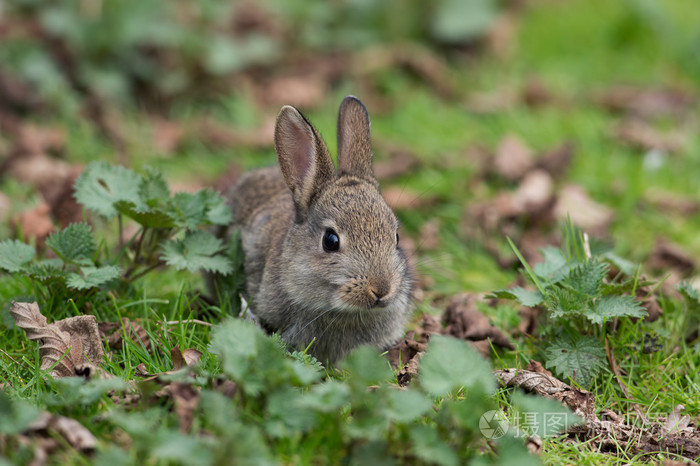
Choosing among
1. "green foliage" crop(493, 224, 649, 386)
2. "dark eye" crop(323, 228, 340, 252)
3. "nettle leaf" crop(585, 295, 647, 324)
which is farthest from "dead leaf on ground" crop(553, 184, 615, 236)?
"dark eye" crop(323, 228, 340, 252)

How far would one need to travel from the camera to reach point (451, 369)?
316 cm

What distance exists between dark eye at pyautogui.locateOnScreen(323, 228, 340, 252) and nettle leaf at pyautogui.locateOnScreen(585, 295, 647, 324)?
136 cm

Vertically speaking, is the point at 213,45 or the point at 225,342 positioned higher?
the point at 213,45

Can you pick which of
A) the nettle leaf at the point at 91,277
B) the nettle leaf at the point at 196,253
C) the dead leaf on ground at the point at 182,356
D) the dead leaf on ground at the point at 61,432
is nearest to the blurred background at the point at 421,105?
the nettle leaf at the point at 91,277

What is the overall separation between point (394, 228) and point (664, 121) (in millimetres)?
4842

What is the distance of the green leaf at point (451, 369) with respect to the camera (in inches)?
123

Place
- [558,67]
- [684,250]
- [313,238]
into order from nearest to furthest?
[313,238] → [684,250] → [558,67]

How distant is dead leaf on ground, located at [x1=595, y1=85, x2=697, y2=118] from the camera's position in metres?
8.41

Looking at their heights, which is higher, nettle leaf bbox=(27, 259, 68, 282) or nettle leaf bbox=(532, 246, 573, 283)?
nettle leaf bbox=(27, 259, 68, 282)

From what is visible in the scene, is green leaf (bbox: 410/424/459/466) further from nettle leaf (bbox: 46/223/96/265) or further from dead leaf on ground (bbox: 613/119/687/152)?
dead leaf on ground (bbox: 613/119/687/152)

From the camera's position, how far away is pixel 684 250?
19.4 ft

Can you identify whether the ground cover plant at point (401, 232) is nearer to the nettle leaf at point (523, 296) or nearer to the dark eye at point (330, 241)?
the nettle leaf at point (523, 296)

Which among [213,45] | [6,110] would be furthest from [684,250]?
[6,110]

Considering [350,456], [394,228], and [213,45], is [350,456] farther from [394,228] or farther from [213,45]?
[213,45]
